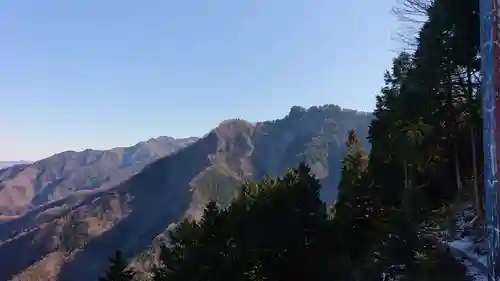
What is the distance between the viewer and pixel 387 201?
874 inches

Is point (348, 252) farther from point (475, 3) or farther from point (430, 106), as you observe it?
point (475, 3)

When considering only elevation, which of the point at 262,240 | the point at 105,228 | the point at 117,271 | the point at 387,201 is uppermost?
the point at 387,201

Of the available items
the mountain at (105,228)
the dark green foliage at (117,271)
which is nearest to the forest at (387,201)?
the dark green foliage at (117,271)

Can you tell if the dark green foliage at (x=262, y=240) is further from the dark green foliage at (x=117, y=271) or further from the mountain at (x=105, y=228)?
the mountain at (x=105, y=228)

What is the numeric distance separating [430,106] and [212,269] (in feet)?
33.3

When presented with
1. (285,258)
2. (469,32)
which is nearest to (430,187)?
(285,258)

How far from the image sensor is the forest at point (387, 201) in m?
12.9

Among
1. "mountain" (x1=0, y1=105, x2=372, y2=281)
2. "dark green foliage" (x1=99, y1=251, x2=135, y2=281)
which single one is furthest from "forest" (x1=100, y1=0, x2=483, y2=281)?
"mountain" (x1=0, y1=105, x2=372, y2=281)

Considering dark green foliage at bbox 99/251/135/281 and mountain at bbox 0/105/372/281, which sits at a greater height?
dark green foliage at bbox 99/251/135/281

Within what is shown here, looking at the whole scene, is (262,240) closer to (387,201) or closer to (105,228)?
(387,201)

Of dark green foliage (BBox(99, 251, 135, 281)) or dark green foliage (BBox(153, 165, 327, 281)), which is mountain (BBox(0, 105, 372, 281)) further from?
dark green foliage (BBox(99, 251, 135, 281))

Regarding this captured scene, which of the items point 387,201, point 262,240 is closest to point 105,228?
point 387,201

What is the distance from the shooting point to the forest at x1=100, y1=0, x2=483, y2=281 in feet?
42.2

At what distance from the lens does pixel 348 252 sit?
19844mm
